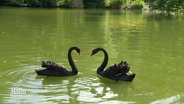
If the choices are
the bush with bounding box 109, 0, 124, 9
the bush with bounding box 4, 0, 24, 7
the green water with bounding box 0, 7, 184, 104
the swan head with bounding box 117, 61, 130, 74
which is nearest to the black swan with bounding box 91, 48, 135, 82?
the swan head with bounding box 117, 61, 130, 74

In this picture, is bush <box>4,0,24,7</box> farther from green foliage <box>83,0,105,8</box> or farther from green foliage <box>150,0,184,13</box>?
green foliage <box>150,0,184,13</box>

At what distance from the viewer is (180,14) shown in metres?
40.2

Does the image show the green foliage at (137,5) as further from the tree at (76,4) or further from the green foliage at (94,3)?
the tree at (76,4)

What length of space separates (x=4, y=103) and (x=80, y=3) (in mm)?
47996

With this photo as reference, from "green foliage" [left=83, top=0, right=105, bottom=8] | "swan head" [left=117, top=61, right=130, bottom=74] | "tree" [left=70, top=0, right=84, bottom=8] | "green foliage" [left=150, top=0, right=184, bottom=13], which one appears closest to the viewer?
"swan head" [left=117, top=61, right=130, bottom=74]

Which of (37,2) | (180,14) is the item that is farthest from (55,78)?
(37,2)

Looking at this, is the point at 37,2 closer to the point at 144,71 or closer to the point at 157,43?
the point at 157,43

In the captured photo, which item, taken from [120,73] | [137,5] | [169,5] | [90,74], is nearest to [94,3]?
[137,5]

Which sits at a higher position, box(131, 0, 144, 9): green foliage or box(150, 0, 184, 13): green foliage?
box(150, 0, 184, 13): green foliage

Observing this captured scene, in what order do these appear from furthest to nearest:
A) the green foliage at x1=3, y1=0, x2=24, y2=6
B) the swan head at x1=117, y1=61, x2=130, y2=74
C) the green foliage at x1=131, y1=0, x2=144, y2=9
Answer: the green foliage at x1=131, y1=0, x2=144, y2=9
the green foliage at x1=3, y1=0, x2=24, y2=6
the swan head at x1=117, y1=61, x2=130, y2=74

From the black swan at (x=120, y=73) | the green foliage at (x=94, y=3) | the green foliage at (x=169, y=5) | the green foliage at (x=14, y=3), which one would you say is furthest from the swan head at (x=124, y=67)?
the green foliage at (x=94, y=3)

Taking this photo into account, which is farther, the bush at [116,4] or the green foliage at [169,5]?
the bush at [116,4]

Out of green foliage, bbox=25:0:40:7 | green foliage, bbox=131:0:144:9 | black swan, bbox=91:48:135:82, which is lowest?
green foliage, bbox=131:0:144:9

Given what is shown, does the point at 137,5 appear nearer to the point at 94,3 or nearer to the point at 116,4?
the point at 116,4
